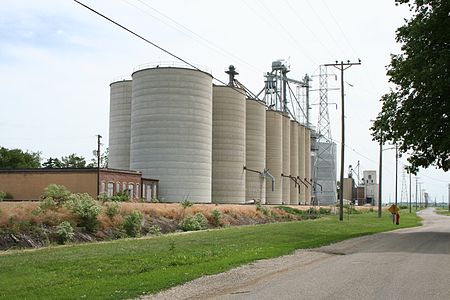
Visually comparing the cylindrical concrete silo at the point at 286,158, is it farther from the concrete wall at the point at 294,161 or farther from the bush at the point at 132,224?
the bush at the point at 132,224

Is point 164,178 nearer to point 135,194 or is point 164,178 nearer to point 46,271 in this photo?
point 135,194

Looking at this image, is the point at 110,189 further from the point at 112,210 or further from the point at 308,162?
the point at 308,162

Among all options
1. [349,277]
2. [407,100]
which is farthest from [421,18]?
[349,277]

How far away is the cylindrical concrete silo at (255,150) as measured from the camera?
9044 cm

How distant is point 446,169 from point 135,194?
40.1 meters

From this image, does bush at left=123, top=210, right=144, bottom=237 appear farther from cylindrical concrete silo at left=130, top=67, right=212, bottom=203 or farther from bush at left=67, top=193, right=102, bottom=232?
cylindrical concrete silo at left=130, top=67, right=212, bottom=203

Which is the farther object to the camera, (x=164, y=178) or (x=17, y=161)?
(x=17, y=161)

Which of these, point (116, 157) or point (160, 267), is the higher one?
point (116, 157)

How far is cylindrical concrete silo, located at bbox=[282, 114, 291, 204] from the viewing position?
10669 cm

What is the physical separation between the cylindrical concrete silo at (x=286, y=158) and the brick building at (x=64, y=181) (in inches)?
1824

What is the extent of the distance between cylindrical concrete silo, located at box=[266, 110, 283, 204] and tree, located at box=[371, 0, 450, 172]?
63578mm

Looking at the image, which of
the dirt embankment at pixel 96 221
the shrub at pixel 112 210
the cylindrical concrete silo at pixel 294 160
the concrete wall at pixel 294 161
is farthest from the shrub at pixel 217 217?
the cylindrical concrete silo at pixel 294 160

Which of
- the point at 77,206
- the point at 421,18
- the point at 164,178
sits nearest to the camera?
the point at 421,18

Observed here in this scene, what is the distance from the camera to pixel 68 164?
12344cm
